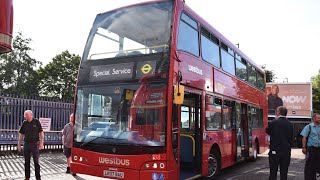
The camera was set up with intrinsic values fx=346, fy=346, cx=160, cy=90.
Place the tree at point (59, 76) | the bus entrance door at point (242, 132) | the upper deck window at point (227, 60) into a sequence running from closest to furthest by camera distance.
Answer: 1. the upper deck window at point (227, 60)
2. the bus entrance door at point (242, 132)
3. the tree at point (59, 76)

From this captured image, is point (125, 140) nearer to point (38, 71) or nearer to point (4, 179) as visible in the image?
point (4, 179)

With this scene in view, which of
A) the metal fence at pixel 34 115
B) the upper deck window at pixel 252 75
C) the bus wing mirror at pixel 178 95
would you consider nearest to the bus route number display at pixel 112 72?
the bus wing mirror at pixel 178 95

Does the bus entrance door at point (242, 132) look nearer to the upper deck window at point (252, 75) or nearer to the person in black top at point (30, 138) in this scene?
the upper deck window at point (252, 75)

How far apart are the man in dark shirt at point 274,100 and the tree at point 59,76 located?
120 feet

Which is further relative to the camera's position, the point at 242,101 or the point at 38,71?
the point at 38,71

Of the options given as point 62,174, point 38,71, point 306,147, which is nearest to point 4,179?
point 62,174

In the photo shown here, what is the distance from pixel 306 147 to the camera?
831 centimetres

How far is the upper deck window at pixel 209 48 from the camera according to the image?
9.08m

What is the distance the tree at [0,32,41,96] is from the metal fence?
3662 cm

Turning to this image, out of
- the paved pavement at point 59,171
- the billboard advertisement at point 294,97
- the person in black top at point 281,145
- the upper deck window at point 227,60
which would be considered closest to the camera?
the person in black top at point 281,145

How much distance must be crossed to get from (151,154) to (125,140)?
1.99 feet

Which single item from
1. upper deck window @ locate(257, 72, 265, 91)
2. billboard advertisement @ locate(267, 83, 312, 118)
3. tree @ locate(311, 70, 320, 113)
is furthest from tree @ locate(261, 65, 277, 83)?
upper deck window @ locate(257, 72, 265, 91)

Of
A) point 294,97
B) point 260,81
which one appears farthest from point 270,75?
point 260,81

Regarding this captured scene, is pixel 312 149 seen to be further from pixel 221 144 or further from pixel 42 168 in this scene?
pixel 42 168
